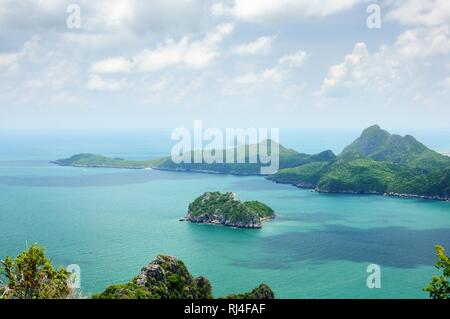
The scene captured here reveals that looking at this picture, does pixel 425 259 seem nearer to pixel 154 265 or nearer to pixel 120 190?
pixel 154 265

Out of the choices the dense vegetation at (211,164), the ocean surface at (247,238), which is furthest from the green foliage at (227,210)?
the dense vegetation at (211,164)

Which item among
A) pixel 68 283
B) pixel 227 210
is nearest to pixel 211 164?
pixel 227 210

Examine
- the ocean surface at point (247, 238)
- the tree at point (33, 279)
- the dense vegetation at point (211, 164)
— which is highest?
the dense vegetation at point (211, 164)

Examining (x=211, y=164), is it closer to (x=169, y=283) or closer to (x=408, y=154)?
(x=408, y=154)

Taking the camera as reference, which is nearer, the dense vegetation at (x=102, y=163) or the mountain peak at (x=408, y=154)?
the mountain peak at (x=408, y=154)

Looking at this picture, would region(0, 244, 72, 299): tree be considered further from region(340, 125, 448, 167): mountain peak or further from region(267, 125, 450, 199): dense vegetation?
region(340, 125, 448, 167): mountain peak

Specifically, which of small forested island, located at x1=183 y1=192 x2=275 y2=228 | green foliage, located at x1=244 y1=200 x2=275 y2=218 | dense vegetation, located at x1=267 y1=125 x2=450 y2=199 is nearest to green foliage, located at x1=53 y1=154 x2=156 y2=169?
dense vegetation, located at x1=267 y1=125 x2=450 y2=199

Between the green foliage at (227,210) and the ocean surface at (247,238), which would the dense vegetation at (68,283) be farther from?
the green foliage at (227,210)

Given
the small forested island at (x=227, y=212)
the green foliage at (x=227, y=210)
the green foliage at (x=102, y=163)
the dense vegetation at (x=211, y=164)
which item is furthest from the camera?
the green foliage at (x=102, y=163)
